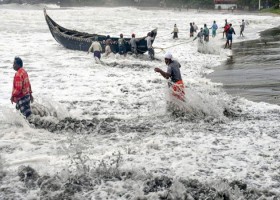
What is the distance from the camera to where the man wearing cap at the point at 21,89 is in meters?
7.62

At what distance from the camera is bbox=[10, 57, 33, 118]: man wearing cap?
25.0 feet

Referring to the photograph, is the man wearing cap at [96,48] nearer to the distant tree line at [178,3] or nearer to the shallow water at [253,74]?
the shallow water at [253,74]

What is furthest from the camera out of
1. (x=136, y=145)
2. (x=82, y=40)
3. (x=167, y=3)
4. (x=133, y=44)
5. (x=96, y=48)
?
(x=167, y=3)

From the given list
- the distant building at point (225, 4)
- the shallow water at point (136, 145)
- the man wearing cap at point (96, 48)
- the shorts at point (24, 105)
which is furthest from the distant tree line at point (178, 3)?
the shorts at point (24, 105)

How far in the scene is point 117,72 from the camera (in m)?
15.7

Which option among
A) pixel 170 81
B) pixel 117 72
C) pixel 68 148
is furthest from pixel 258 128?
pixel 117 72

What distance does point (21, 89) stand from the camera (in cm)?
769

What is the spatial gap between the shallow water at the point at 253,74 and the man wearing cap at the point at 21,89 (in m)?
6.29

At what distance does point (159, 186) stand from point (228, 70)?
10.6 metres

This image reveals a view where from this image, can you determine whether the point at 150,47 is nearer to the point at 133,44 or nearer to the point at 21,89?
Answer: the point at 133,44

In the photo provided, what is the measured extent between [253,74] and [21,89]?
9264 mm

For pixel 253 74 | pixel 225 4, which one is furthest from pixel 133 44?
pixel 225 4

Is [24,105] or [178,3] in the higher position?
[178,3]

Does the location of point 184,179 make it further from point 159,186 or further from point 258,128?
point 258,128
